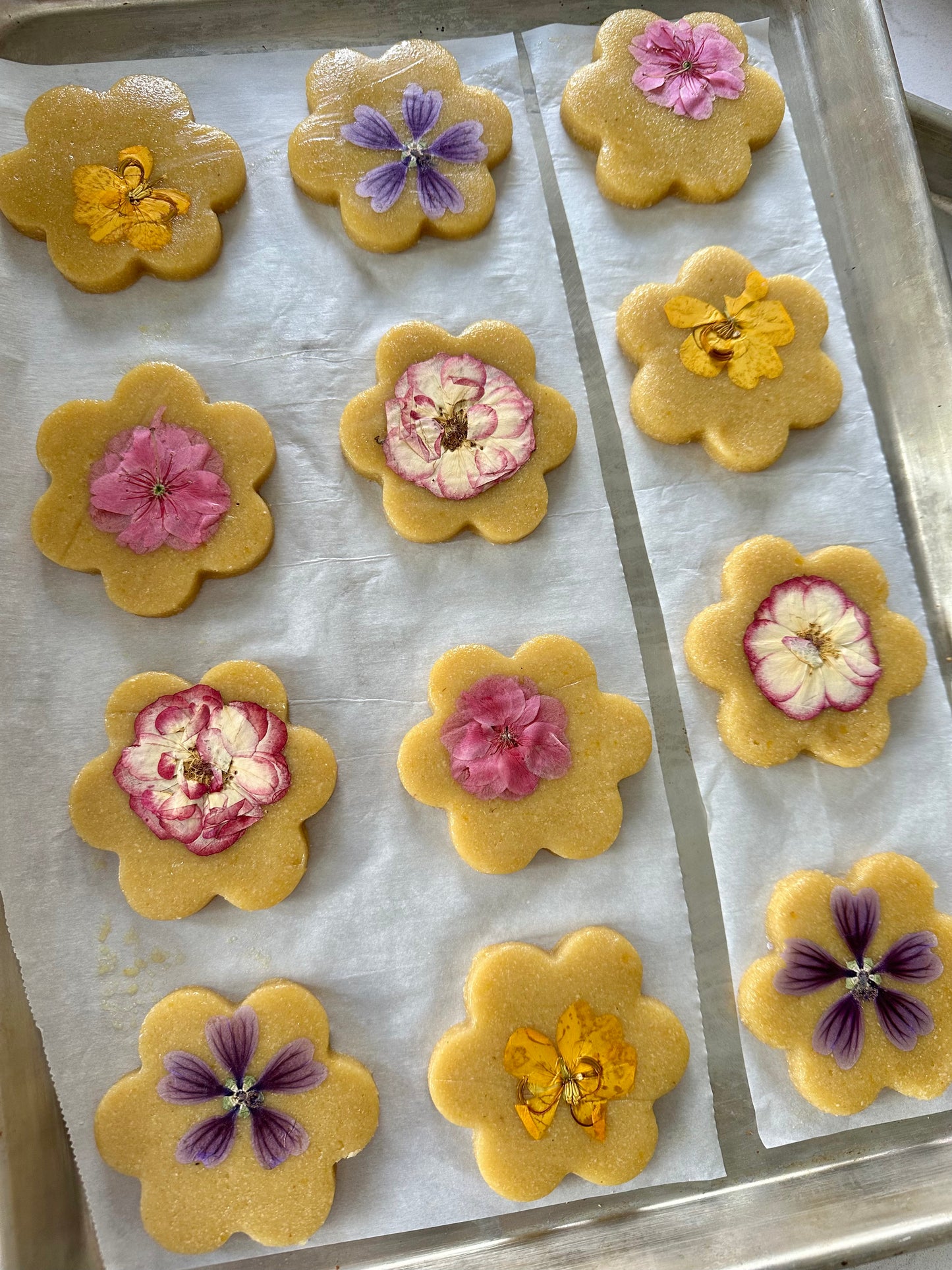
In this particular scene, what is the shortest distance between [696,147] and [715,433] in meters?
0.54

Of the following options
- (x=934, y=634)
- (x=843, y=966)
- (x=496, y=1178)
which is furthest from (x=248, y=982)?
(x=934, y=634)

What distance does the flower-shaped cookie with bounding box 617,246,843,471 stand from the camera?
5.10 ft

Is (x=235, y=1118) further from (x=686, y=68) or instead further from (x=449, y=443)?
(x=686, y=68)

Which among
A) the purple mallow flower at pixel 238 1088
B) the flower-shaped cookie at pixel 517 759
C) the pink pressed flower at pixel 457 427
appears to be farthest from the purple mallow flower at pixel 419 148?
the purple mallow flower at pixel 238 1088

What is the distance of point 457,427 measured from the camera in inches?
59.2

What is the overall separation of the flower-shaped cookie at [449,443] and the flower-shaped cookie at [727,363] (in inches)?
8.0

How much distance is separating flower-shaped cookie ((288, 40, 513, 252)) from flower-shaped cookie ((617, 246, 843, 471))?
364 mm

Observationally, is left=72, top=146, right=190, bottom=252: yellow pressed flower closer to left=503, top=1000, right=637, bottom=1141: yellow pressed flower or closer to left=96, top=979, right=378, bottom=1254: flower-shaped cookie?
left=96, top=979, right=378, bottom=1254: flower-shaped cookie

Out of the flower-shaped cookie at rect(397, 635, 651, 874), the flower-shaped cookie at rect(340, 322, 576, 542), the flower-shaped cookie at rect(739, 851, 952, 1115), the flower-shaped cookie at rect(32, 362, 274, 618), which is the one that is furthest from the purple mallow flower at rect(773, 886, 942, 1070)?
the flower-shaped cookie at rect(32, 362, 274, 618)

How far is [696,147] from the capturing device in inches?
64.2

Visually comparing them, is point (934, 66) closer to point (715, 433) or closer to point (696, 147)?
point (696, 147)

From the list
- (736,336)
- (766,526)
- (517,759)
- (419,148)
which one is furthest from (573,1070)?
(419,148)

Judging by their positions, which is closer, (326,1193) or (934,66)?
(326,1193)

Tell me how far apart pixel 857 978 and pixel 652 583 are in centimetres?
71
